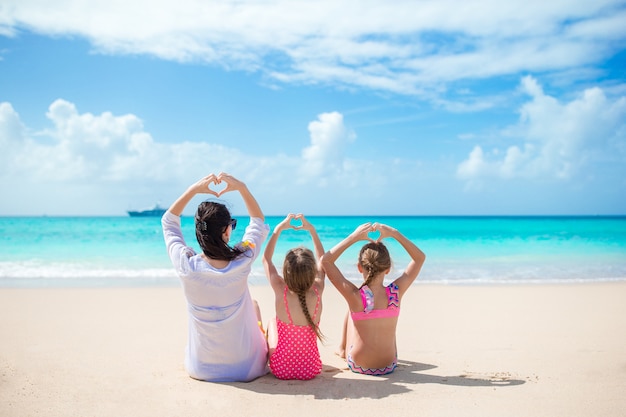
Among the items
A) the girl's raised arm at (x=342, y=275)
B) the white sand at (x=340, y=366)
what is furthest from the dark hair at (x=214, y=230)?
the white sand at (x=340, y=366)

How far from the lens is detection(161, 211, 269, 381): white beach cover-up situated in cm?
372

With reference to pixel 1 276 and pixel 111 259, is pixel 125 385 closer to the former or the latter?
pixel 1 276

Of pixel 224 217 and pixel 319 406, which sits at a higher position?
pixel 224 217

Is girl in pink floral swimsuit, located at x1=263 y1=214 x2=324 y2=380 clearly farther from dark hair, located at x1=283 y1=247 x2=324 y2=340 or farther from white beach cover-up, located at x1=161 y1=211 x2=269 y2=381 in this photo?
white beach cover-up, located at x1=161 y1=211 x2=269 y2=381

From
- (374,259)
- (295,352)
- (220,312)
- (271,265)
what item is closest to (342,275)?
(374,259)

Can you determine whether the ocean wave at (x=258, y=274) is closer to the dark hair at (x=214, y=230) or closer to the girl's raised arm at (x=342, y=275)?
the girl's raised arm at (x=342, y=275)

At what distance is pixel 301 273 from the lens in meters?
4.06

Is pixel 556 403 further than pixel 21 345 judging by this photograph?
No

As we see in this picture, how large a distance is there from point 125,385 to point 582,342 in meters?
5.02

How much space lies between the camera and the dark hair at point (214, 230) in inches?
144

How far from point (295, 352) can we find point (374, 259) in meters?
1.05

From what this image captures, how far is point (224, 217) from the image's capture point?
3.69 m

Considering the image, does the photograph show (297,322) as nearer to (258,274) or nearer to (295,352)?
(295,352)

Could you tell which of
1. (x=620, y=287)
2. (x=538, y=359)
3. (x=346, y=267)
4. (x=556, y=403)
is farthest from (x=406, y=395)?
(x=346, y=267)
